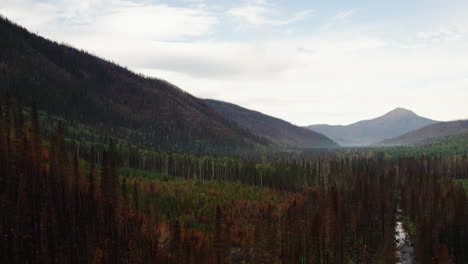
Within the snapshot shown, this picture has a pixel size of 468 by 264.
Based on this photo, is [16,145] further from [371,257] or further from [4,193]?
[371,257]

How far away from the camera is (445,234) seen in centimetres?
7069

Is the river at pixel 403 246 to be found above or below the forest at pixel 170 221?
below

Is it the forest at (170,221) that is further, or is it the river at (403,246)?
the river at (403,246)

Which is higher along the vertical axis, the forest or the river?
the forest

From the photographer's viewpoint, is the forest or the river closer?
the forest

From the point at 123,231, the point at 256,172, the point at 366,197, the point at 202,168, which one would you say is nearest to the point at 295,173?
the point at 256,172

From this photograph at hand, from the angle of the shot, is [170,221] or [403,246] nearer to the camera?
[170,221]

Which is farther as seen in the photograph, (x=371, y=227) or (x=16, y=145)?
(x=371, y=227)

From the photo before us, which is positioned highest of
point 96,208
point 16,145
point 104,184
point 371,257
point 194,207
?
point 16,145

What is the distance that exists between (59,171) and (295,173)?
10770cm

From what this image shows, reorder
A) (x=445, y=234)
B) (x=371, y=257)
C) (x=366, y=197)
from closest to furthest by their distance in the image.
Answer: (x=371, y=257) < (x=445, y=234) < (x=366, y=197)

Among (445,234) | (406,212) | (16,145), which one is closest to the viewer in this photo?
(16,145)

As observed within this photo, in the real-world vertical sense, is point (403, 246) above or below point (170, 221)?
below

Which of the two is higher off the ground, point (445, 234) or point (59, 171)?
point (59, 171)
